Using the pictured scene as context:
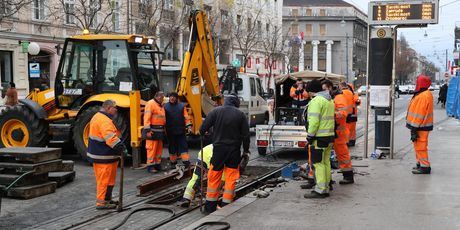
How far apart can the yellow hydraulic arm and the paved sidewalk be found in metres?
4.57

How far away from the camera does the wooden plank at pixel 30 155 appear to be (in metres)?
9.01

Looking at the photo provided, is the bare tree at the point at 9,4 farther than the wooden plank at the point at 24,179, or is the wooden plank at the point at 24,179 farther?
the bare tree at the point at 9,4

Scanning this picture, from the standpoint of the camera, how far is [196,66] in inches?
542

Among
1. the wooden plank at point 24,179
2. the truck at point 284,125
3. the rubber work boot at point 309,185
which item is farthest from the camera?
the truck at point 284,125

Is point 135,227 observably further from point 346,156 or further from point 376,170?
point 376,170

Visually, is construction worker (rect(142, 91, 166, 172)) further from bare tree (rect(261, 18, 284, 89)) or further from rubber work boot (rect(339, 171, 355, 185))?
bare tree (rect(261, 18, 284, 89))

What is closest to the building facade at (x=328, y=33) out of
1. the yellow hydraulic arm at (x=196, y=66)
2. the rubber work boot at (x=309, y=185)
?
the yellow hydraulic arm at (x=196, y=66)

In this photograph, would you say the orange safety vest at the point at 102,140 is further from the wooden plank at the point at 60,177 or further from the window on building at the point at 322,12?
the window on building at the point at 322,12

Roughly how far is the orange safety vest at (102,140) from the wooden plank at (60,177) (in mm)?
1825

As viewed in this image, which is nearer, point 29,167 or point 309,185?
point 29,167

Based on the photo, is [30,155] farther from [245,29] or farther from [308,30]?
[308,30]

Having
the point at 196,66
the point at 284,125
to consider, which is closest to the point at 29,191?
the point at 196,66

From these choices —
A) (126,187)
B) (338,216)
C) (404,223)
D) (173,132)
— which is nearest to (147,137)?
(173,132)

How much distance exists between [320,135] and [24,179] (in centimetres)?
491
